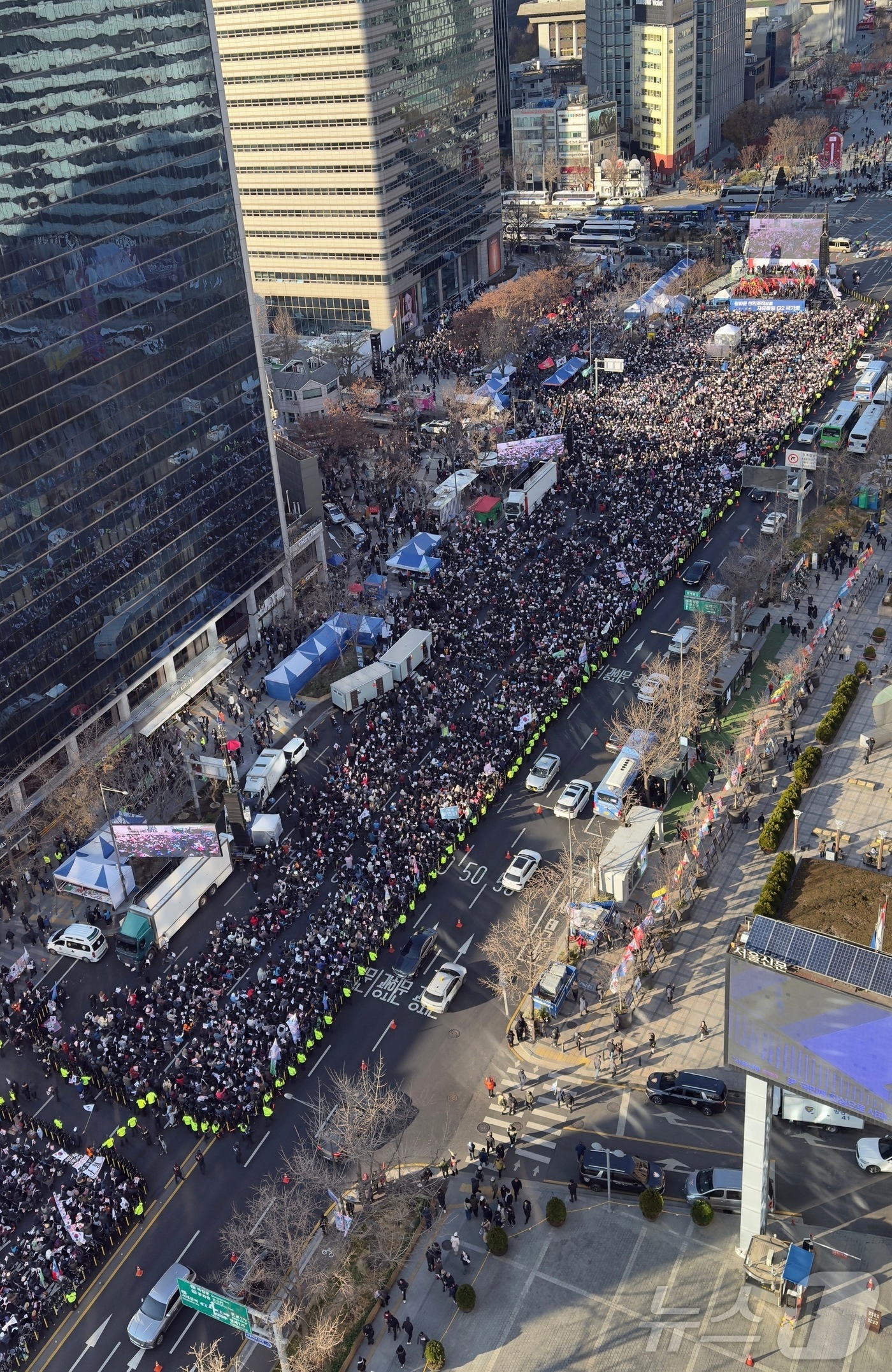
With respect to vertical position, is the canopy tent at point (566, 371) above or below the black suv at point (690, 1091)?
above

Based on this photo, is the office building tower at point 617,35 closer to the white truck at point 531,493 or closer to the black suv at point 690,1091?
the white truck at point 531,493

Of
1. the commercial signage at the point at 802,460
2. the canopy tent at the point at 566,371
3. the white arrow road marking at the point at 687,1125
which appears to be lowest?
the white arrow road marking at the point at 687,1125

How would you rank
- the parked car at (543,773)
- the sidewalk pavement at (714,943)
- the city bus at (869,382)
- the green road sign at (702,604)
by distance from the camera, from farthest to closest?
the city bus at (869,382) → the green road sign at (702,604) → the parked car at (543,773) → the sidewalk pavement at (714,943)

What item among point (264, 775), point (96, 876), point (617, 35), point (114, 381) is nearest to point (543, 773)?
point (264, 775)

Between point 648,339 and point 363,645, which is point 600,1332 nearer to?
point 363,645

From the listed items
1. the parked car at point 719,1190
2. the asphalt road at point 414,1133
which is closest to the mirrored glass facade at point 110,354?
the asphalt road at point 414,1133

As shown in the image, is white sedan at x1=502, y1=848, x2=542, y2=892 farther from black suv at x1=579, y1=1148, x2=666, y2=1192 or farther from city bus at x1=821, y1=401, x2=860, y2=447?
city bus at x1=821, y1=401, x2=860, y2=447
